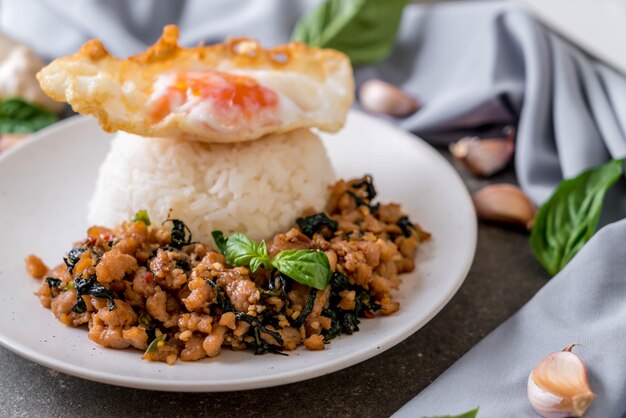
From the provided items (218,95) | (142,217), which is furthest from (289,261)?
(218,95)

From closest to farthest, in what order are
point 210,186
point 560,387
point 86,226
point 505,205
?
point 560,387, point 210,186, point 86,226, point 505,205

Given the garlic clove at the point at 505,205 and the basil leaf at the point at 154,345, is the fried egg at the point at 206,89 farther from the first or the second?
the garlic clove at the point at 505,205

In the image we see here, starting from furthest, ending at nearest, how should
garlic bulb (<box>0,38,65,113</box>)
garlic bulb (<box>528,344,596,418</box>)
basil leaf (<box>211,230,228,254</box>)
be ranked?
1. garlic bulb (<box>0,38,65,113</box>)
2. basil leaf (<box>211,230,228,254</box>)
3. garlic bulb (<box>528,344,596,418</box>)

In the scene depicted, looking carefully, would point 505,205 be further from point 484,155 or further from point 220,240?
point 220,240

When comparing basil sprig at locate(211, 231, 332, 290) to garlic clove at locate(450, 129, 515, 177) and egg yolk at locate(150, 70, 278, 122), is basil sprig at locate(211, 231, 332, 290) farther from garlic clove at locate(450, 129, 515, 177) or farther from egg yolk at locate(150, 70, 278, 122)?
garlic clove at locate(450, 129, 515, 177)

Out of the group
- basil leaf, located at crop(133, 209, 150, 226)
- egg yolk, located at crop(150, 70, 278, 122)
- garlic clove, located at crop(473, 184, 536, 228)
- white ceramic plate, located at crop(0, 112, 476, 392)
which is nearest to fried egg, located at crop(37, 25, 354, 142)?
egg yolk, located at crop(150, 70, 278, 122)
